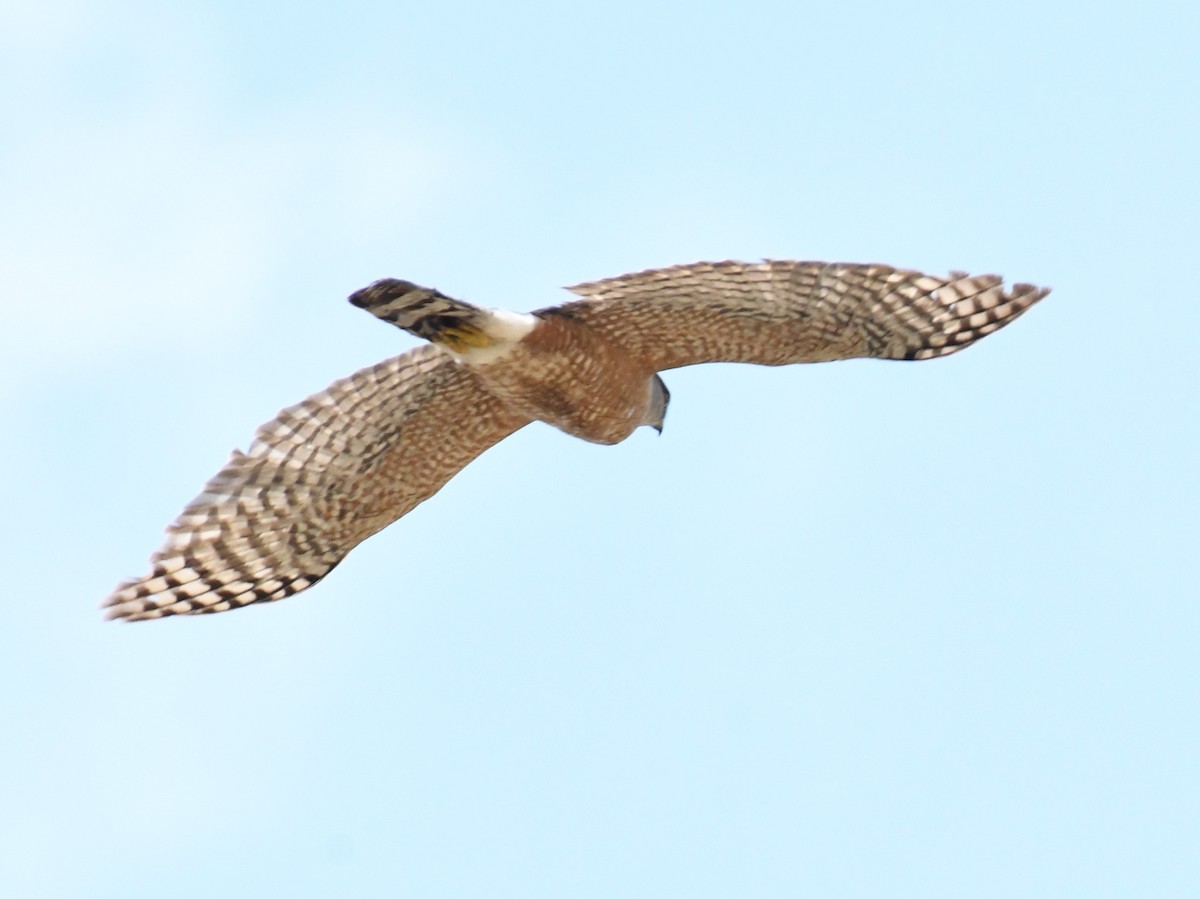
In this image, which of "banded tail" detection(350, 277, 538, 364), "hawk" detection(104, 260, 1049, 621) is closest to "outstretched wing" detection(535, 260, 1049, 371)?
"hawk" detection(104, 260, 1049, 621)

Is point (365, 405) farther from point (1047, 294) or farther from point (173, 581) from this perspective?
point (1047, 294)

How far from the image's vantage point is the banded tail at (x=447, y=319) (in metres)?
10.5

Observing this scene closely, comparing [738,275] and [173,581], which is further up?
[738,275]

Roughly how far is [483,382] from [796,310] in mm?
1861

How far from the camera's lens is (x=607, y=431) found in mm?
11930

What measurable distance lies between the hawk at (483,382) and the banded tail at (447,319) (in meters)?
0.01

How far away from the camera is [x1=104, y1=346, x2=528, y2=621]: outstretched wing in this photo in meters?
11.8

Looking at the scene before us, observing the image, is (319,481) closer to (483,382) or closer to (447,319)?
(483,382)

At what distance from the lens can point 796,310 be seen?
11.0 meters

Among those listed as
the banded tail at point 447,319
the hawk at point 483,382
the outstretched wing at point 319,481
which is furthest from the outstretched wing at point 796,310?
the outstretched wing at point 319,481

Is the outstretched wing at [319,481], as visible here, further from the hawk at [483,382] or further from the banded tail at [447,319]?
the banded tail at [447,319]

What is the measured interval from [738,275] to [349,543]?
10.4 feet

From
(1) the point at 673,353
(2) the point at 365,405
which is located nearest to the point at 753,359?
(1) the point at 673,353

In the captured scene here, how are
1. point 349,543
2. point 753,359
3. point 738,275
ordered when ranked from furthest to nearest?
1. point 349,543
2. point 753,359
3. point 738,275
